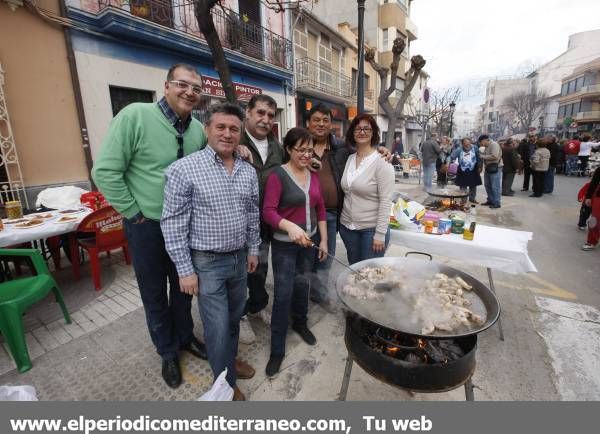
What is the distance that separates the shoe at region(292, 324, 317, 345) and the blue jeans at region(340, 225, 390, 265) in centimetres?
84

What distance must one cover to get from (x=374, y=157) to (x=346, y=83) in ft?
52.3

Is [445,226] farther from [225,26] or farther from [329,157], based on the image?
[225,26]

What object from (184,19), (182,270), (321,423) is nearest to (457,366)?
(321,423)

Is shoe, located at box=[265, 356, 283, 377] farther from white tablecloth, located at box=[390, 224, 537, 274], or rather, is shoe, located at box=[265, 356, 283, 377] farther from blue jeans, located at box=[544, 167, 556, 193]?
blue jeans, located at box=[544, 167, 556, 193]

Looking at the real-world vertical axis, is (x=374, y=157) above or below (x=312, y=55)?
below

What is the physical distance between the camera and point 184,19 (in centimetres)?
805

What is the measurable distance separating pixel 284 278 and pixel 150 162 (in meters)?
1.29

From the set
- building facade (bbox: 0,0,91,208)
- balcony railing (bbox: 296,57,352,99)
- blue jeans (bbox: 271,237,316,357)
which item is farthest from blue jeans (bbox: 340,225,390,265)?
balcony railing (bbox: 296,57,352,99)

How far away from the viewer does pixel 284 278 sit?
2.38 meters

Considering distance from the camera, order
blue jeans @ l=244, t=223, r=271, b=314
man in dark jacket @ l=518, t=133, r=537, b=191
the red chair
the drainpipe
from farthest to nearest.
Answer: man in dark jacket @ l=518, t=133, r=537, b=191, the drainpipe, the red chair, blue jeans @ l=244, t=223, r=271, b=314

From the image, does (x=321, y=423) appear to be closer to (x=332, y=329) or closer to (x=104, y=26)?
(x=332, y=329)

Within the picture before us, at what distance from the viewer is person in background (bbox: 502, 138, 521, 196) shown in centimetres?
897

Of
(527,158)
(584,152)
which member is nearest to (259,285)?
(527,158)

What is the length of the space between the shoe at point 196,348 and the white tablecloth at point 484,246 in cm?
228
